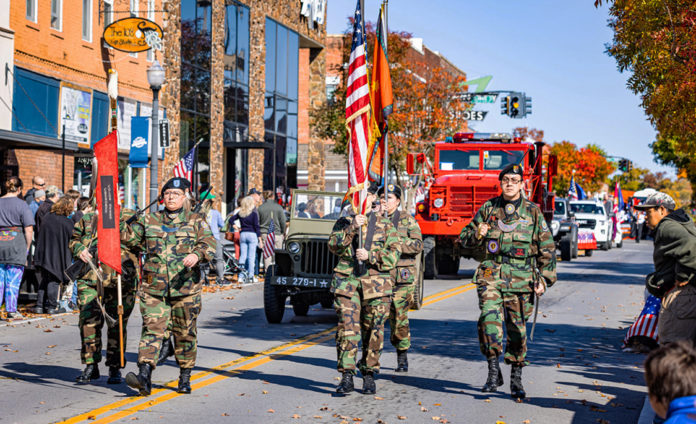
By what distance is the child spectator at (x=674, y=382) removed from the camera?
308cm

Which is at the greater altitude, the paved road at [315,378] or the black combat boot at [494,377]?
the black combat boot at [494,377]

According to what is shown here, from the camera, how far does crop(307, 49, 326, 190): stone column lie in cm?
4638

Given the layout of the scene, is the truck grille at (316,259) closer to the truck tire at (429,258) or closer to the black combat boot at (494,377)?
the black combat boot at (494,377)

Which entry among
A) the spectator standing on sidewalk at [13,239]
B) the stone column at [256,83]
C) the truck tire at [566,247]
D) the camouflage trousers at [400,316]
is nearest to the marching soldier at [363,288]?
the camouflage trousers at [400,316]

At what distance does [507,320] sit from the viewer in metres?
8.45

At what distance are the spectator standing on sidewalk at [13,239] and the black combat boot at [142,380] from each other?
666 centimetres

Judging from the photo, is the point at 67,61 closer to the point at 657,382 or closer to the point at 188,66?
the point at 188,66

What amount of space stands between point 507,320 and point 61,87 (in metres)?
18.5

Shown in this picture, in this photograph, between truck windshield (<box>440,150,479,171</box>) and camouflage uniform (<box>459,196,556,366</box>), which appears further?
truck windshield (<box>440,150,479,171</box>)

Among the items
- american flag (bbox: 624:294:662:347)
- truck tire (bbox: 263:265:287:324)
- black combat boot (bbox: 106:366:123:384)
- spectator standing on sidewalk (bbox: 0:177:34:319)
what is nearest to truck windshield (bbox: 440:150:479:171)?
truck tire (bbox: 263:265:287:324)

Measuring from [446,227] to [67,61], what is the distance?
1090 cm

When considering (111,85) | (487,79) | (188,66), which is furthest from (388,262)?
(487,79)

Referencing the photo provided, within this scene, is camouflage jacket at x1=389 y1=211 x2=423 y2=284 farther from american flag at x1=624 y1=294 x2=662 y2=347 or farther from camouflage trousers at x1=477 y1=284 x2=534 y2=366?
american flag at x1=624 y1=294 x2=662 y2=347

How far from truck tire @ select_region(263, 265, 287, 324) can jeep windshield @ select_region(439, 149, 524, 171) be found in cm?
968
